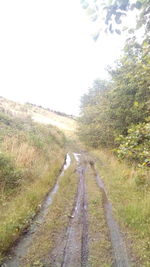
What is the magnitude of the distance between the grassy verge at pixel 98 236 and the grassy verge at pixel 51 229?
63 centimetres

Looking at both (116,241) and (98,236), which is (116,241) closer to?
(116,241)

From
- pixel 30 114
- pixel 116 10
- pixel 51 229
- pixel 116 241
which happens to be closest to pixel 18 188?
pixel 51 229

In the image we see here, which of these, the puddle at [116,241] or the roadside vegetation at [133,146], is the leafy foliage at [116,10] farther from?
the puddle at [116,241]

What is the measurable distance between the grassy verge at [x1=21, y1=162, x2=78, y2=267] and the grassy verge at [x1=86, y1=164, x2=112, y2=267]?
2.05ft

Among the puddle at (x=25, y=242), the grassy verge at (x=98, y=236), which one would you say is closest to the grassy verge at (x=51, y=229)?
the puddle at (x=25, y=242)

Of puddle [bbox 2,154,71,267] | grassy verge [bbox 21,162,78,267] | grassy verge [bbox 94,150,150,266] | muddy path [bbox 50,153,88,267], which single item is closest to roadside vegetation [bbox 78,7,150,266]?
grassy verge [bbox 94,150,150,266]

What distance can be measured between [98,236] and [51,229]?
1050 millimetres

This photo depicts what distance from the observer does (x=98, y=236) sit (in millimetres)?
3514

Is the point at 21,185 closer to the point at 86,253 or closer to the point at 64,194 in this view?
the point at 64,194

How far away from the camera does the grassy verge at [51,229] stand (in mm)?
2822

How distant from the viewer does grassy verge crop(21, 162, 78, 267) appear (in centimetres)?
282

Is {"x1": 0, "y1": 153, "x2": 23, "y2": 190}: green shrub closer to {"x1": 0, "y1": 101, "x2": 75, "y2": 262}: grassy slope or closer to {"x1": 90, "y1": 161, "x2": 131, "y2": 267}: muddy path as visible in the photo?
{"x1": 0, "y1": 101, "x2": 75, "y2": 262}: grassy slope

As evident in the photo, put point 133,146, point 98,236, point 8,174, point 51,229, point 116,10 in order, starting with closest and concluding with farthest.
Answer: point 116,10
point 133,146
point 98,236
point 51,229
point 8,174

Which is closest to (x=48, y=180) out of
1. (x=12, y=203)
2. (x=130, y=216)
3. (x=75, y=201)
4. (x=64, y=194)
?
(x=64, y=194)
